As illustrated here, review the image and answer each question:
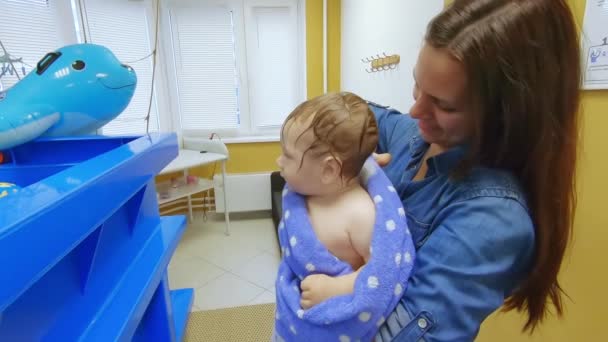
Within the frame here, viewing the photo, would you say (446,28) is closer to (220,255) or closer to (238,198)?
(220,255)

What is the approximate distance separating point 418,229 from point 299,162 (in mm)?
273

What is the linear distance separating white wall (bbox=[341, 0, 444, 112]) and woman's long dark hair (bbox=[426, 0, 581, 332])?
1145mm

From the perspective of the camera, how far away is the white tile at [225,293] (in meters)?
2.09

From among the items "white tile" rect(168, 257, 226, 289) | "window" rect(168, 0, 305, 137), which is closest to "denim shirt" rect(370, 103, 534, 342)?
"white tile" rect(168, 257, 226, 289)

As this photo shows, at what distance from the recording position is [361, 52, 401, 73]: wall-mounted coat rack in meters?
1.96

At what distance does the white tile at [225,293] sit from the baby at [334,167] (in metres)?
1.67

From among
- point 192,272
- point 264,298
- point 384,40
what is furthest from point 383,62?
point 192,272

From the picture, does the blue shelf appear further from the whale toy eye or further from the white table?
the whale toy eye

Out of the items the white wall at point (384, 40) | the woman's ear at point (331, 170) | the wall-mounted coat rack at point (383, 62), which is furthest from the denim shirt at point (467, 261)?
the wall-mounted coat rack at point (383, 62)

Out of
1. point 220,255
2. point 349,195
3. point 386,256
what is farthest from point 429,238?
point 220,255

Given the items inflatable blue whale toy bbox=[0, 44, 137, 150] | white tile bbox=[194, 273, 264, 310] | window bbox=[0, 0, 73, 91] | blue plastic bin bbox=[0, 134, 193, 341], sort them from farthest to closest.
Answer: window bbox=[0, 0, 73, 91] < white tile bbox=[194, 273, 264, 310] < inflatable blue whale toy bbox=[0, 44, 137, 150] < blue plastic bin bbox=[0, 134, 193, 341]

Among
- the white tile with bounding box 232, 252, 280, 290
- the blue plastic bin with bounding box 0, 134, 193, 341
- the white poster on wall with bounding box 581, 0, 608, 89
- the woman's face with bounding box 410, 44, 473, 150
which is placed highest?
the white poster on wall with bounding box 581, 0, 608, 89

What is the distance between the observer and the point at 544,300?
59cm

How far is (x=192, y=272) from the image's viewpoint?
244cm
